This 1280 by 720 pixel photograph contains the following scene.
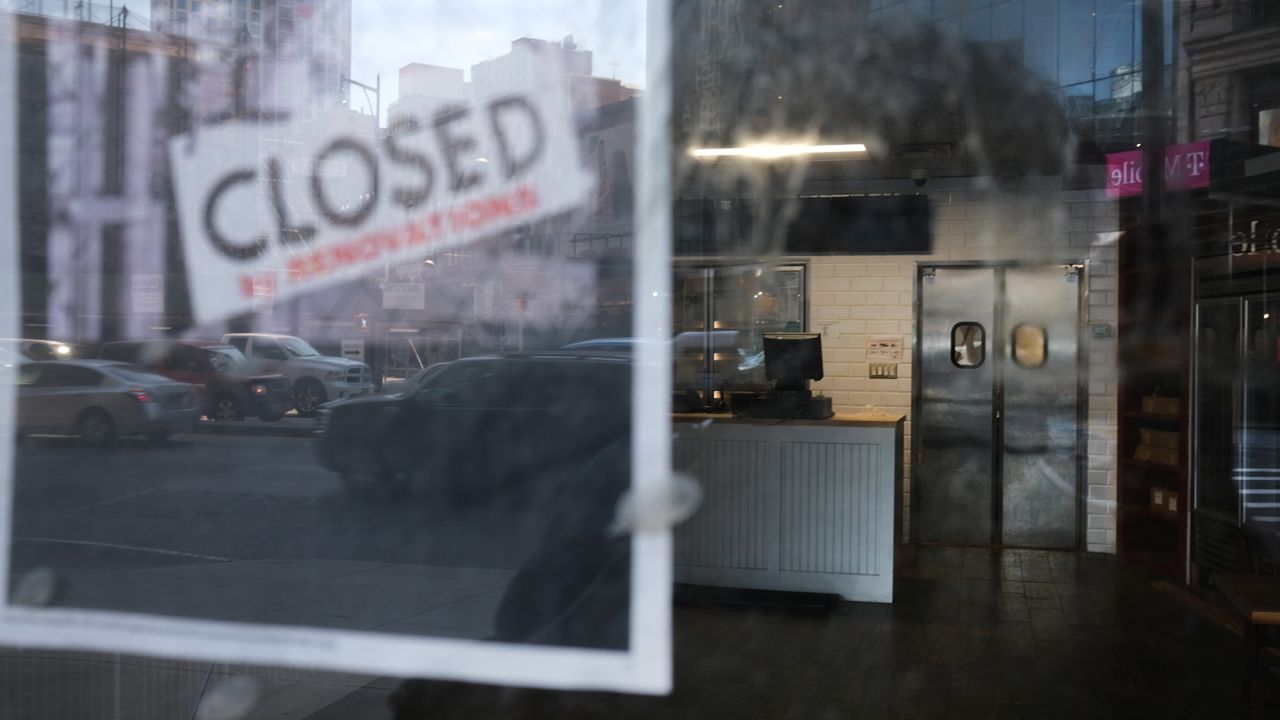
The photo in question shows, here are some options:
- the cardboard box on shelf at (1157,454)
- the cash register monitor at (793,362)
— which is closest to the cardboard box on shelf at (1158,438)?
the cardboard box on shelf at (1157,454)

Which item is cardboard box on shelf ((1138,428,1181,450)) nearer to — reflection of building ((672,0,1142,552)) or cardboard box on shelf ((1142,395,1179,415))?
cardboard box on shelf ((1142,395,1179,415))

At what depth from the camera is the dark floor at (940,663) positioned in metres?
3.58

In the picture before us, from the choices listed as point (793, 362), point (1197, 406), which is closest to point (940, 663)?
point (793, 362)

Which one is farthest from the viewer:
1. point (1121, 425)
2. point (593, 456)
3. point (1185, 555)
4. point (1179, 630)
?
point (1121, 425)

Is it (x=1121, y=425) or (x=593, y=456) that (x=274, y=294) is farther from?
(x=1121, y=425)

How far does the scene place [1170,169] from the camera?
18.6 feet

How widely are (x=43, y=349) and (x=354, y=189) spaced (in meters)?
0.96

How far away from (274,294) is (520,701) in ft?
5.40

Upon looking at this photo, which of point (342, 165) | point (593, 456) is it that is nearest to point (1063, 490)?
point (593, 456)

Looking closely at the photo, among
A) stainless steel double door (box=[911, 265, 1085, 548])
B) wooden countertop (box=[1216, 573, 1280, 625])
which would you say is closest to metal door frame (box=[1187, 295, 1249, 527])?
stainless steel double door (box=[911, 265, 1085, 548])

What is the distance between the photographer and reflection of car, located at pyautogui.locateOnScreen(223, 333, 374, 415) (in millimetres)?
2674

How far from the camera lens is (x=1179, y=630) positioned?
15.3 feet

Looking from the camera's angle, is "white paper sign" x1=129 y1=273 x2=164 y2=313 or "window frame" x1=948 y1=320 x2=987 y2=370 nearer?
"white paper sign" x1=129 y1=273 x2=164 y2=313

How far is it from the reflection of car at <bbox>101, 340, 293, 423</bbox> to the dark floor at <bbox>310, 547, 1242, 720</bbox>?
94cm
